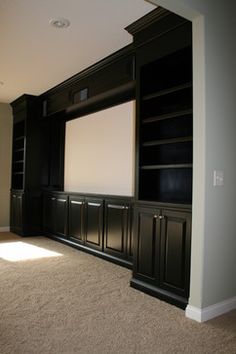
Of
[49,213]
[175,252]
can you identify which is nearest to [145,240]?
[175,252]

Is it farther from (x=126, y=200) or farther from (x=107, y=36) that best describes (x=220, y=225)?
(x=107, y=36)

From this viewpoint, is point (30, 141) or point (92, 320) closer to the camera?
point (92, 320)

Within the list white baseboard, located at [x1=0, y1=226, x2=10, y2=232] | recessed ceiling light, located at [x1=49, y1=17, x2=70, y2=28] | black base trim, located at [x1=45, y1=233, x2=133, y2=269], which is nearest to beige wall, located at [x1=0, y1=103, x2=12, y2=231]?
white baseboard, located at [x1=0, y1=226, x2=10, y2=232]

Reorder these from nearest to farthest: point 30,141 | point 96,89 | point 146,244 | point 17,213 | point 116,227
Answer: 1. point 146,244
2. point 116,227
3. point 96,89
4. point 30,141
5. point 17,213

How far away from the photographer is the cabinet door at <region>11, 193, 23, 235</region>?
567 centimetres

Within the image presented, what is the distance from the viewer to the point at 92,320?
232 cm

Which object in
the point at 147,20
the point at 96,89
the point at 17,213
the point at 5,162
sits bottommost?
the point at 17,213

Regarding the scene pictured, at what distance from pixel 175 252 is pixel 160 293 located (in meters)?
0.41

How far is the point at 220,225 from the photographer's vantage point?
245 cm

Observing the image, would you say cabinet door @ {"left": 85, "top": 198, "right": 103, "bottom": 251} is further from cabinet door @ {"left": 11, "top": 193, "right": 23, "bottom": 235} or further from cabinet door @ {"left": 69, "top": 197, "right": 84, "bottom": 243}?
cabinet door @ {"left": 11, "top": 193, "right": 23, "bottom": 235}

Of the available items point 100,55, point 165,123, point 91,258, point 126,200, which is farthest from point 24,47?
point 91,258

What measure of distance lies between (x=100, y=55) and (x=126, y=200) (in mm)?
1749

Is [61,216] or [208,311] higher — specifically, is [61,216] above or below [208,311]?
above

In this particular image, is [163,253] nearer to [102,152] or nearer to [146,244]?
[146,244]
